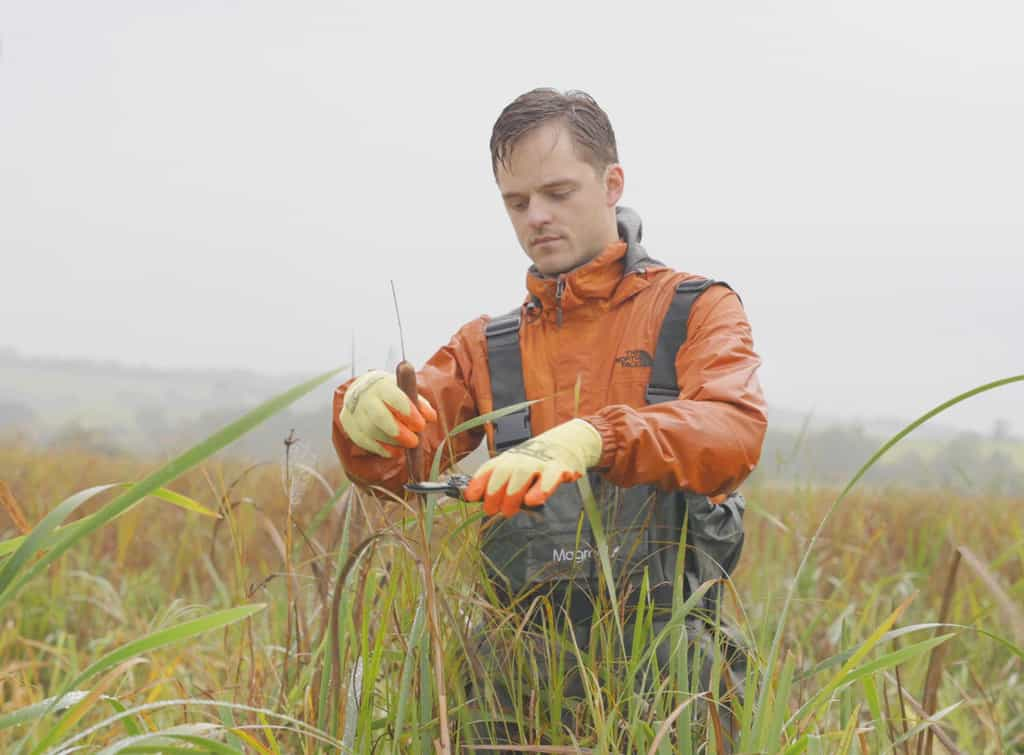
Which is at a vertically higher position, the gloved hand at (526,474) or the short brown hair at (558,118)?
the short brown hair at (558,118)

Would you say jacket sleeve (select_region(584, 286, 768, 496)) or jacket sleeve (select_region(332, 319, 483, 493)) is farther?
jacket sleeve (select_region(332, 319, 483, 493))

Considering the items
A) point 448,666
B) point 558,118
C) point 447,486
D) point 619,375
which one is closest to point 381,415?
point 447,486

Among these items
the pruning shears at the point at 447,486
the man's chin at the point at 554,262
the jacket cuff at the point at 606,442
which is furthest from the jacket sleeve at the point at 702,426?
the man's chin at the point at 554,262

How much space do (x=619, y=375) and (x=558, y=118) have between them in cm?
58

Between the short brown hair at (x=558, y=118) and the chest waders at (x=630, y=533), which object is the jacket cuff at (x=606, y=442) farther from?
the short brown hair at (x=558, y=118)

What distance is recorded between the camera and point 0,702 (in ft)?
9.06

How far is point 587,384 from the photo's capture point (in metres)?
A: 2.15

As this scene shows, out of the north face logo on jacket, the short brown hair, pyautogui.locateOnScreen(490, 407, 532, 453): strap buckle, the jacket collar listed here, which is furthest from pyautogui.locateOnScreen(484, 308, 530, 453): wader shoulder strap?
the short brown hair

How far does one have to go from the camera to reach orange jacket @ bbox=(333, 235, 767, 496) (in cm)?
167

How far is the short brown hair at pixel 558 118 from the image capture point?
2119 mm

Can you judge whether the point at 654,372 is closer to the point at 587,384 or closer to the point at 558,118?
the point at 587,384

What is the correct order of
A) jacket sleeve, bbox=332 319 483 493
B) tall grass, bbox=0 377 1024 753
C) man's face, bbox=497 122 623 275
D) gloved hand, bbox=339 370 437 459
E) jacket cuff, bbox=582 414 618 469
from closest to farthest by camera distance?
tall grass, bbox=0 377 1024 753 < jacket cuff, bbox=582 414 618 469 < gloved hand, bbox=339 370 437 459 < jacket sleeve, bbox=332 319 483 493 < man's face, bbox=497 122 623 275

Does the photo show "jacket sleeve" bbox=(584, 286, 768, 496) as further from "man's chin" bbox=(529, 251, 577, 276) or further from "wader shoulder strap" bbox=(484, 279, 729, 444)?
"man's chin" bbox=(529, 251, 577, 276)

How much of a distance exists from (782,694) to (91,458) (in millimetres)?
6873
